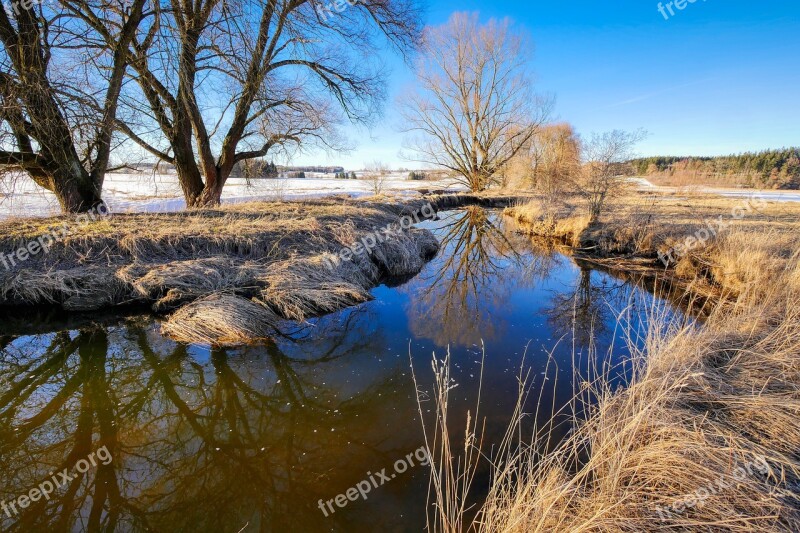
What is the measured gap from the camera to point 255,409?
10.3 feet

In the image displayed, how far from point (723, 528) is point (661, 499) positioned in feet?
0.75

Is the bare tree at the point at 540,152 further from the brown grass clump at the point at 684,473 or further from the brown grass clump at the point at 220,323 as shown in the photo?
the brown grass clump at the point at 684,473

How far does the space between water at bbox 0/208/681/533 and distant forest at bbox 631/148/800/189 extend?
8242mm

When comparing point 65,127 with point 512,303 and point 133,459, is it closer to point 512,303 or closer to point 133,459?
point 133,459

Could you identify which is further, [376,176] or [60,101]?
[376,176]

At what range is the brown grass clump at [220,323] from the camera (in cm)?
422

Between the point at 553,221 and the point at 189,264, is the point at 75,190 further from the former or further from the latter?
the point at 553,221

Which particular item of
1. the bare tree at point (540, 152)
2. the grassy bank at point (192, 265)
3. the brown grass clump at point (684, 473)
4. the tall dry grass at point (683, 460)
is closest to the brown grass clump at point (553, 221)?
the grassy bank at point (192, 265)

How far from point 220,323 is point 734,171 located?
26.4 m

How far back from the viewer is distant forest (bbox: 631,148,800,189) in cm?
1684

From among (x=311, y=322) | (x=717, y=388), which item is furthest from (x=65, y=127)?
(x=717, y=388)

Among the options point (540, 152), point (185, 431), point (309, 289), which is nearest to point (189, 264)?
point (309, 289)

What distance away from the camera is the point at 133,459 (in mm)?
2545

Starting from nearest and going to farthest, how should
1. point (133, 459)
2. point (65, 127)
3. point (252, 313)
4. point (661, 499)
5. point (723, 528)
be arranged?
point (723, 528) < point (661, 499) < point (133, 459) < point (252, 313) < point (65, 127)
